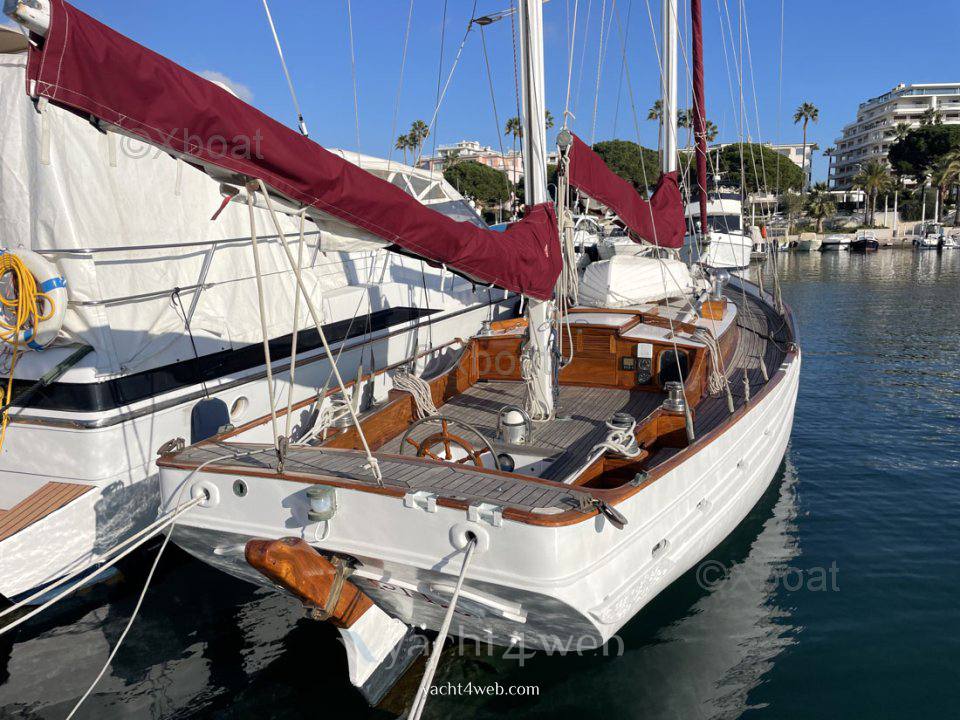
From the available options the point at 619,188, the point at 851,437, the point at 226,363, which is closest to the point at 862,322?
the point at 851,437

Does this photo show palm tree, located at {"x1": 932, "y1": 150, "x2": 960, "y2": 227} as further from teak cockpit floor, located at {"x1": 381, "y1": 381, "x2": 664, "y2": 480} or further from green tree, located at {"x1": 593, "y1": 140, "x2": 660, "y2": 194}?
teak cockpit floor, located at {"x1": 381, "y1": 381, "x2": 664, "y2": 480}

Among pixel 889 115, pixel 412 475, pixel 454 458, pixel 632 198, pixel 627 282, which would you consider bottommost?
pixel 454 458

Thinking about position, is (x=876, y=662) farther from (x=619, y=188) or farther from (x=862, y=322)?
(x=862, y=322)

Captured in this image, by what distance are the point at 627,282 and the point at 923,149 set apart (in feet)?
213

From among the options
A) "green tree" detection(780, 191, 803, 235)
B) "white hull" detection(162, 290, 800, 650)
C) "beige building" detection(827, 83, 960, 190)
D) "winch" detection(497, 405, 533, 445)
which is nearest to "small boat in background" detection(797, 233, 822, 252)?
"green tree" detection(780, 191, 803, 235)

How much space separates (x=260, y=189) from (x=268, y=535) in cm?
208

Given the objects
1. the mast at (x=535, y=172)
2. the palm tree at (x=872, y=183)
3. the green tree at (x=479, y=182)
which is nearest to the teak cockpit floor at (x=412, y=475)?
the mast at (x=535, y=172)

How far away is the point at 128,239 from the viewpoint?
669 centimetres

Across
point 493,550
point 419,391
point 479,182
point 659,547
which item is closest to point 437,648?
point 493,550

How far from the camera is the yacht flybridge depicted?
11.1 feet

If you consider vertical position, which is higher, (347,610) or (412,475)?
(412,475)

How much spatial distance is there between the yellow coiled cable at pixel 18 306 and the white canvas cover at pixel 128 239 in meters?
0.32

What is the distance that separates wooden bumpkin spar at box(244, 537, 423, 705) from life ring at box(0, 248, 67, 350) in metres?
3.18

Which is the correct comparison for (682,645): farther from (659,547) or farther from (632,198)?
(632,198)
